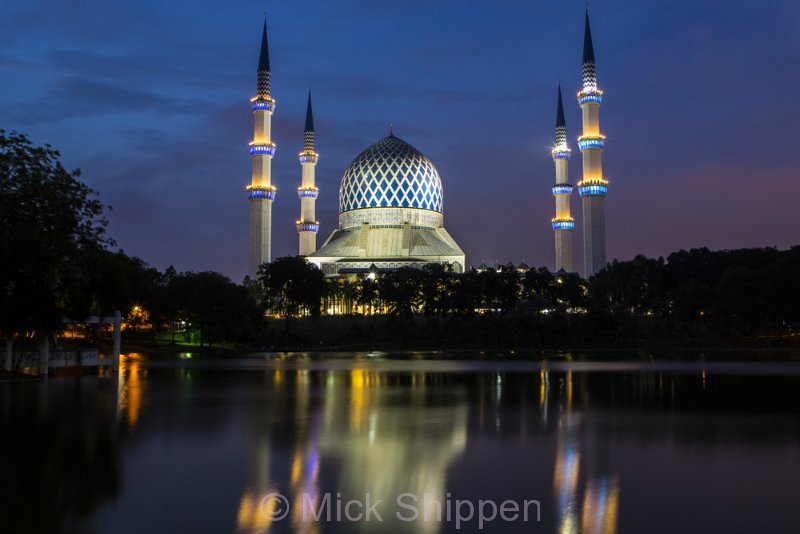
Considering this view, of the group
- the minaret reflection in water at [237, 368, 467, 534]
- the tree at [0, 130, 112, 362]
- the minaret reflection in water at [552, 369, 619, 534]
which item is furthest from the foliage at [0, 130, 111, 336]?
the minaret reflection in water at [552, 369, 619, 534]

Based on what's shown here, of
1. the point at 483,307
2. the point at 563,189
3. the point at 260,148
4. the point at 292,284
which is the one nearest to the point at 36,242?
the point at 292,284

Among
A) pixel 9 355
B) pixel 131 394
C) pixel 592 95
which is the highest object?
pixel 592 95

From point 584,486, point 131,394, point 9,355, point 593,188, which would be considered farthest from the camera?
point 593,188

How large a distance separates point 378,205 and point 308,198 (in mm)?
7747

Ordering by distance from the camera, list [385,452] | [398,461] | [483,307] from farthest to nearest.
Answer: [483,307], [385,452], [398,461]

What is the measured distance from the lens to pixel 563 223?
80.9 meters

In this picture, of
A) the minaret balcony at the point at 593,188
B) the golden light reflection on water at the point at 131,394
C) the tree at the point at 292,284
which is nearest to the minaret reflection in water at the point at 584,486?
the golden light reflection on water at the point at 131,394

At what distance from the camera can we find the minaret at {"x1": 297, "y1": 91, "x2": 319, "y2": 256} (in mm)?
86000

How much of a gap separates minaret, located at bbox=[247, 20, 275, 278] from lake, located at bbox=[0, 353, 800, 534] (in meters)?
54.3

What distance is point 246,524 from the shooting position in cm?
711

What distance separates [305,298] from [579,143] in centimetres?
3047

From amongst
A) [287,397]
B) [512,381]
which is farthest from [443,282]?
[287,397]

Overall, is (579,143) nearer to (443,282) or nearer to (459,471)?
(443,282)

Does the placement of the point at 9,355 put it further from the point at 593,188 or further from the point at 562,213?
the point at 562,213
